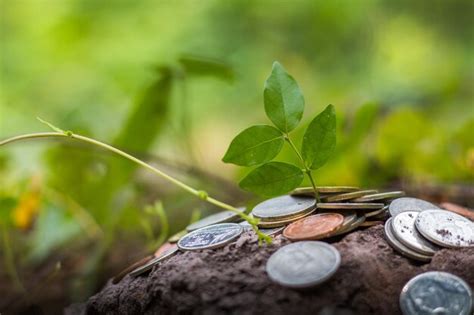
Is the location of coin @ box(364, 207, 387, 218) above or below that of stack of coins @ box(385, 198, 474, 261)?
above

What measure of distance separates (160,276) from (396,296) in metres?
0.42

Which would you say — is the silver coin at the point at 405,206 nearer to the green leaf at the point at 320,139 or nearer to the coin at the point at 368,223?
the coin at the point at 368,223

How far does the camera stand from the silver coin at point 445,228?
1133 mm

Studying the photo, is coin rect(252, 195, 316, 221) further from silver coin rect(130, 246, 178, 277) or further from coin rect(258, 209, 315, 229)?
silver coin rect(130, 246, 178, 277)

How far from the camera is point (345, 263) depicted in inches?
40.8

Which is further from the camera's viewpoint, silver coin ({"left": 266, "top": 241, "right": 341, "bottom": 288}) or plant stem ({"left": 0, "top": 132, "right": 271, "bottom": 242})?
plant stem ({"left": 0, "top": 132, "right": 271, "bottom": 242})

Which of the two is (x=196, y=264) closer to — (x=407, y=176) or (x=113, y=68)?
(x=407, y=176)

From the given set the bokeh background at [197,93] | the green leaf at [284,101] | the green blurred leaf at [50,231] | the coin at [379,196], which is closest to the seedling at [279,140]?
the green leaf at [284,101]

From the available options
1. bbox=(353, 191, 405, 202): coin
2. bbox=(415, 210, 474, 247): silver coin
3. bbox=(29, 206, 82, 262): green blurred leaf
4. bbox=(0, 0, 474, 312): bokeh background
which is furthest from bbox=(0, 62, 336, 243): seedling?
bbox=(29, 206, 82, 262): green blurred leaf

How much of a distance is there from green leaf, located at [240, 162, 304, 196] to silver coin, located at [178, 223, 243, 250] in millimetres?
90

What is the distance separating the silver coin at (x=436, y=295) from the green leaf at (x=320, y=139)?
11.4 inches

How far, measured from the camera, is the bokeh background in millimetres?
2201

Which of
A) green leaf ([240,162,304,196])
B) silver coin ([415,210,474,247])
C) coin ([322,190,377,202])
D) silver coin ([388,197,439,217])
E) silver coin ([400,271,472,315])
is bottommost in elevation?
silver coin ([400,271,472,315])

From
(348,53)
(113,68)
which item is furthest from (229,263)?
(348,53)
